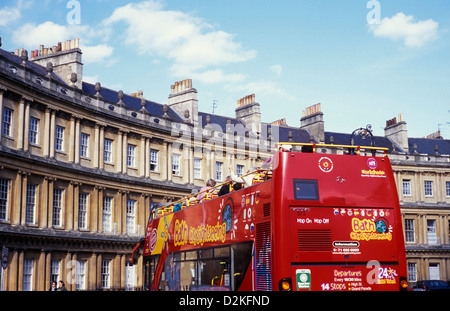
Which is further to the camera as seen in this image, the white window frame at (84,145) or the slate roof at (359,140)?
the slate roof at (359,140)

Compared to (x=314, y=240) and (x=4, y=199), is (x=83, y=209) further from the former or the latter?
(x=314, y=240)

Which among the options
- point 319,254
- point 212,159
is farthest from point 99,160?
point 319,254

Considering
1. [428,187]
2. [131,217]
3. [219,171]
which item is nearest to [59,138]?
[131,217]

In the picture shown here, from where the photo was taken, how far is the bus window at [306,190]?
11.7 metres

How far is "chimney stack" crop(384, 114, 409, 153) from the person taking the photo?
5794 cm

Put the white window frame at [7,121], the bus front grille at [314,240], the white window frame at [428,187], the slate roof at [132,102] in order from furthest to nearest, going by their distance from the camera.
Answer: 1. the white window frame at [428,187]
2. the slate roof at [132,102]
3. the white window frame at [7,121]
4. the bus front grille at [314,240]

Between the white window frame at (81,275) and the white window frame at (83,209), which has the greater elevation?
the white window frame at (83,209)

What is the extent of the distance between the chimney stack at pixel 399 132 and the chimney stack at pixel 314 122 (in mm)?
9085

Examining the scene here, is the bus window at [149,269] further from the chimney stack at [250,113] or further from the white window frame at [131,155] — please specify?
the chimney stack at [250,113]

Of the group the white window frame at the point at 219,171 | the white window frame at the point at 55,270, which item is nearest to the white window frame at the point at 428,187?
the white window frame at the point at 219,171

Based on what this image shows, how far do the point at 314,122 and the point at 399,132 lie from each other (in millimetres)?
9940

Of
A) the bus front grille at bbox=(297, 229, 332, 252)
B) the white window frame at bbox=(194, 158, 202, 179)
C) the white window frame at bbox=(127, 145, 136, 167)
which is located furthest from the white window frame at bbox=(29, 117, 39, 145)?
the bus front grille at bbox=(297, 229, 332, 252)
